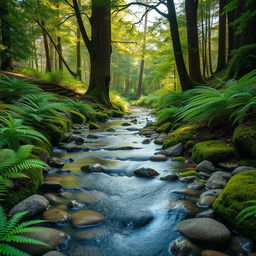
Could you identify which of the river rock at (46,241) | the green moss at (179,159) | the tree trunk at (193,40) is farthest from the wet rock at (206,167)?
the tree trunk at (193,40)

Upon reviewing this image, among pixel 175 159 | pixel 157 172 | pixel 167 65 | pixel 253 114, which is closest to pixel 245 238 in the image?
pixel 157 172

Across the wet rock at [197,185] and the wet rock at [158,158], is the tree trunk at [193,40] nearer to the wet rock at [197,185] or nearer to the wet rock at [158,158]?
the wet rock at [158,158]

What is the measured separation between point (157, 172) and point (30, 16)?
10.6 meters

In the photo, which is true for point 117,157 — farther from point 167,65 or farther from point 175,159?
point 167,65

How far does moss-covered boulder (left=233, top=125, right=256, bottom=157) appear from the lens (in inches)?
105

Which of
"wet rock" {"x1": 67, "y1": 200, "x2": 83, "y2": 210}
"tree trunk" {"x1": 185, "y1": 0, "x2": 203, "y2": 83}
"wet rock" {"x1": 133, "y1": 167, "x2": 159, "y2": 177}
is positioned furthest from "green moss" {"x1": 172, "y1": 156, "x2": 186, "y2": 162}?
"tree trunk" {"x1": 185, "y1": 0, "x2": 203, "y2": 83}

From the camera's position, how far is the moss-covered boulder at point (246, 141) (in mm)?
2672

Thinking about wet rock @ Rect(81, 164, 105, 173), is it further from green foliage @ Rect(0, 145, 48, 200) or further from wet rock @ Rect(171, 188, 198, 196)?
wet rock @ Rect(171, 188, 198, 196)

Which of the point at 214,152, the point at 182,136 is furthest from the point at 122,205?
the point at 182,136

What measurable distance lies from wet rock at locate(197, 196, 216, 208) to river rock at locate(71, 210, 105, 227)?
0.93 metres

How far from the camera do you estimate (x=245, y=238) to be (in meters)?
1.48

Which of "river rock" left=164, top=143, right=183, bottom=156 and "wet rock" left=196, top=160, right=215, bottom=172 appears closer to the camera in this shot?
"wet rock" left=196, top=160, right=215, bottom=172

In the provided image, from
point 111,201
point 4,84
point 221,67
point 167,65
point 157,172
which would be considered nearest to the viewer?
point 111,201

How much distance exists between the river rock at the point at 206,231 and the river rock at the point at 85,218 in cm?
70
